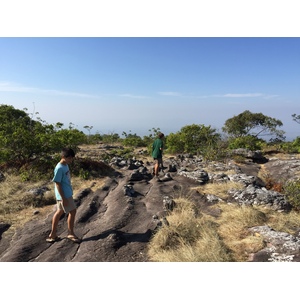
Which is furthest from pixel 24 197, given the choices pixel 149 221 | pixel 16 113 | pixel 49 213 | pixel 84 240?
pixel 16 113

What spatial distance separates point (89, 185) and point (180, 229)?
20.2 feet

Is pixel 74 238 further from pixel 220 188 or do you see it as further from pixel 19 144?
pixel 19 144

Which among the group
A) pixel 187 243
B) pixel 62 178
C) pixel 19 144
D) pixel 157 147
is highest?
pixel 19 144

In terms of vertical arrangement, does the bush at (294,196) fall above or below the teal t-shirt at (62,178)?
below

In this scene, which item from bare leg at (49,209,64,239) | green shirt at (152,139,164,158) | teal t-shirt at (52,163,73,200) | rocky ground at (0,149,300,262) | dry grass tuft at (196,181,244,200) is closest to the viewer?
rocky ground at (0,149,300,262)

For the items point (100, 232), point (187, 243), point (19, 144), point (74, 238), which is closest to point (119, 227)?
point (100, 232)

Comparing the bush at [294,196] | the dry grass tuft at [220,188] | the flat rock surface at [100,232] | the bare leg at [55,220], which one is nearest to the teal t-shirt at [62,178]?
the bare leg at [55,220]

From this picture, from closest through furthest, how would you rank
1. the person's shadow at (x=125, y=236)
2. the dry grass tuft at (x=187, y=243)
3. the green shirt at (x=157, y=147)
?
the dry grass tuft at (x=187, y=243)
the person's shadow at (x=125, y=236)
the green shirt at (x=157, y=147)

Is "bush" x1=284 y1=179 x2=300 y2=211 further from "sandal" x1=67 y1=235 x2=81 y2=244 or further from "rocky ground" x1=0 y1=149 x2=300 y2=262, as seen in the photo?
"sandal" x1=67 y1=235 x2=81 y2=244

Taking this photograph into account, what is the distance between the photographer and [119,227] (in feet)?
22.1

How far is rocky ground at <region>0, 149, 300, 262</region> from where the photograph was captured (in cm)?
523

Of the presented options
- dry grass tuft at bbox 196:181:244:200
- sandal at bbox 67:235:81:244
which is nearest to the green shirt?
dry grass tuft at bbox 196:181:244:200

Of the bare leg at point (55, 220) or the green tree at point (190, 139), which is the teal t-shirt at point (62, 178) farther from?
the green tree at point (190, 139)

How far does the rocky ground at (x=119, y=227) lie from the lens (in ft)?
17.2
